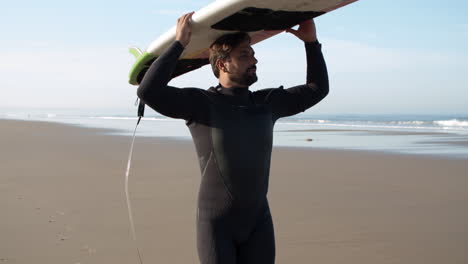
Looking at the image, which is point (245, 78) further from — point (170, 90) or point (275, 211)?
point (275, 211)

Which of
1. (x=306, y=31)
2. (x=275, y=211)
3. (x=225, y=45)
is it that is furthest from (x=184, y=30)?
(x=275, y=211)

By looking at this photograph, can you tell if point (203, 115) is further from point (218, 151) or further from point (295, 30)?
point (295, 30)

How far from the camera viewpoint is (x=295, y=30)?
104 inches

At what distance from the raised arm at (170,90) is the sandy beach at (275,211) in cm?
259

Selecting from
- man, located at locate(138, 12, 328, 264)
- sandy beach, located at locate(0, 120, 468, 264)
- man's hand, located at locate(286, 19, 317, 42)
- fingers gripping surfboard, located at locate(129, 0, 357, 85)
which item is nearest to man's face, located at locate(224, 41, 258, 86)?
man, located at locate(138, 12, 328, 264)

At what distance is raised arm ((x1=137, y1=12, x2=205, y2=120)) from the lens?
2.03m

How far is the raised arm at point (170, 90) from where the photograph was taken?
2025 millimetres

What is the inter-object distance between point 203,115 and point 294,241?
3088 mm

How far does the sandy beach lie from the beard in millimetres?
2585

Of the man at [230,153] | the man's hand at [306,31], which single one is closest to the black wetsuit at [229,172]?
the man at [230,153]

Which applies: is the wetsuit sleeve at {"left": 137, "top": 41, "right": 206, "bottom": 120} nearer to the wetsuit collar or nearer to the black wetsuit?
the black wetsuit

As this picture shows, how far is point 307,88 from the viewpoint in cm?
253

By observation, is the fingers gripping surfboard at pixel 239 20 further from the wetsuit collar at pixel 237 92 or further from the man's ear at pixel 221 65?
the wetsuit collar at pixel 237 92

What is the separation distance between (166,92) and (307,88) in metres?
0.82
